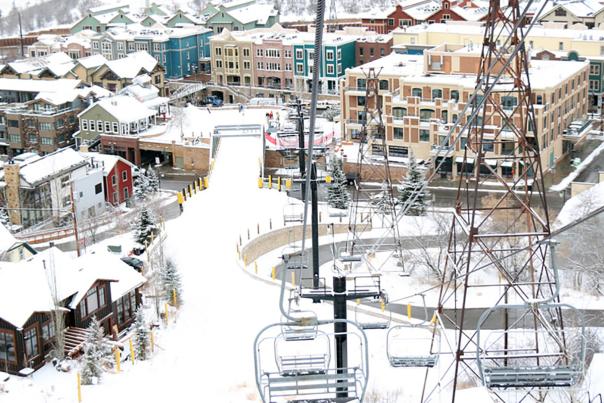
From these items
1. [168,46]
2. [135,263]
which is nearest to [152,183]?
[135,263]

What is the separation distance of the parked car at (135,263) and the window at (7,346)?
5.95m

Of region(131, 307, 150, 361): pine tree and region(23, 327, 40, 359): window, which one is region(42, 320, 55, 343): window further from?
region(131, 307, 150, 361): pine tree

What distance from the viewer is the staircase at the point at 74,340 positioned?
18609mm

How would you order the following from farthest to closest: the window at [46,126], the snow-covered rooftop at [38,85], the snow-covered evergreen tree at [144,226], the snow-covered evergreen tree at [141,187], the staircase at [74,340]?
the snow-covered rooftop at [38,85], the window at [46,126], the snow-covered evergreen tree at [141,187], the snow-covered evergreen tree at [144,226], the staircase at [74,340]

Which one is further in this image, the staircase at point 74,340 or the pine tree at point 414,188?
the pine tree at point 414,188

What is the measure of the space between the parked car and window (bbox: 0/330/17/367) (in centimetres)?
595

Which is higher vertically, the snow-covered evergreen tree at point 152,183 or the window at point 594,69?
the window at point 594,69

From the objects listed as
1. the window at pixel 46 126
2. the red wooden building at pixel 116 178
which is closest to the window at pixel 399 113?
the red wooden building at pixel 116 178

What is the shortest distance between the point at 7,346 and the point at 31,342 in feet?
1.37

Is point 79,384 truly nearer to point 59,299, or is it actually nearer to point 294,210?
point 59,299

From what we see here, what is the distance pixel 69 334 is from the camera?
19141mm

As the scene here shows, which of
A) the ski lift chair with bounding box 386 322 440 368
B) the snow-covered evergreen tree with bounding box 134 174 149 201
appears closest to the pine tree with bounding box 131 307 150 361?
the ski lift chair with bounding box 386 322 440 368

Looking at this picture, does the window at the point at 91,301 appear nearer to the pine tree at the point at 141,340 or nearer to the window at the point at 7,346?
the pine tree at the point at 141,340

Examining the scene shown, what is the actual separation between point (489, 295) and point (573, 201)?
18.4 feet
